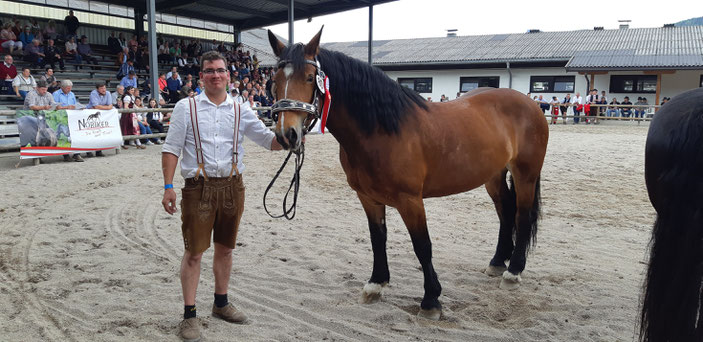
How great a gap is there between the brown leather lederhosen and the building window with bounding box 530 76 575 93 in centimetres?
2532

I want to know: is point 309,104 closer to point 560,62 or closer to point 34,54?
point 34,54

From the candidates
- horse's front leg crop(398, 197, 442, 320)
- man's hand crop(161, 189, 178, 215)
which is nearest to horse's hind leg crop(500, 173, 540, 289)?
horse's front leg crop(398, 197, 442, 320)

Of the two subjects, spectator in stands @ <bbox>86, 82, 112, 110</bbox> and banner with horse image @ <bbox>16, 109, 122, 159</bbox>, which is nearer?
banner with horse image @ <bbox>16, 109, 122, 159</bbox>

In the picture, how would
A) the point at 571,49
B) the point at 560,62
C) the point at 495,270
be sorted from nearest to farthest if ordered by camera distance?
the point at 495,270, the point at 560,62, the point at 571,49

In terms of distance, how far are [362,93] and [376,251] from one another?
46.9 inches

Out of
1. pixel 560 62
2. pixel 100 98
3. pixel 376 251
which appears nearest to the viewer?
pixel 376 251

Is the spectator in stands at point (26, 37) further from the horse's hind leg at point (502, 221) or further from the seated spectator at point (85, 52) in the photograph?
the horse's hind leg at point (502, 221)

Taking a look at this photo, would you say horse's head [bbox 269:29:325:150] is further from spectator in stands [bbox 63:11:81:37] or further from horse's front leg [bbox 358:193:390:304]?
spectator in stands [bbox 63:11:81:37]

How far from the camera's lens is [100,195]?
620 cm

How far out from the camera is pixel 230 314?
9.30 ft

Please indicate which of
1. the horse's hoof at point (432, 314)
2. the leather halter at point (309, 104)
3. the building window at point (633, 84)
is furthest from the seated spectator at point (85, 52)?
the building window at point (633, 84)

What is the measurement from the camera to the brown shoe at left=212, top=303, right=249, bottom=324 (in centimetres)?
282

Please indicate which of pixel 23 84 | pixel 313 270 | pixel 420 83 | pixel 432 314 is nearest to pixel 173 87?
pixel 23 84

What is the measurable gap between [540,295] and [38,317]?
3361 mm
